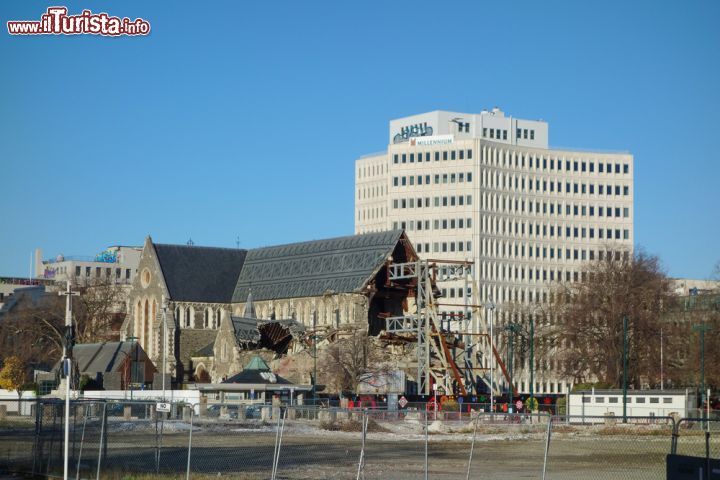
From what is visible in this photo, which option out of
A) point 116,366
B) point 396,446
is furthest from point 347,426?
point 116,366

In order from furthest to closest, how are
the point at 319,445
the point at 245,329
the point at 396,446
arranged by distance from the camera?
1. the point at 245,329
2. the point at 396,446
3. the point at 319,445

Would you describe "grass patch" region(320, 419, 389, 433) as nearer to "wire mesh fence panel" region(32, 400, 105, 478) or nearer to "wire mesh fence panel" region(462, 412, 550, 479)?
"wire mesh fence panel" region(462, 412, 550, 479)

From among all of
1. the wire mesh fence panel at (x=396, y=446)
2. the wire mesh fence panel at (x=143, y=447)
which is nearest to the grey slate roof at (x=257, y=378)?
the wire mesh fence panel at (x=396, y=446)

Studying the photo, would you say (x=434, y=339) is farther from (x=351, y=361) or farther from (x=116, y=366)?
(x=116, y=366)

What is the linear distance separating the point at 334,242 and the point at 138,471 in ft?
297

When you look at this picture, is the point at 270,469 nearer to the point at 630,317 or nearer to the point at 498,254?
the point at 630,317

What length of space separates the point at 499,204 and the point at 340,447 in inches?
4433

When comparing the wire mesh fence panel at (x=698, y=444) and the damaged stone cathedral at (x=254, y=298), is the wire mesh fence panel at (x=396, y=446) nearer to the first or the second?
the wire mesh fence panel at (x=698, y=444)

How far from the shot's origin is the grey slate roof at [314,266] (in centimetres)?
11731

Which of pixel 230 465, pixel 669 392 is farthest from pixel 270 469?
pixel 669 392

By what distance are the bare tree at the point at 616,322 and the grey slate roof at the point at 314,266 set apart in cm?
1819

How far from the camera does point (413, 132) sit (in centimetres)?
17212

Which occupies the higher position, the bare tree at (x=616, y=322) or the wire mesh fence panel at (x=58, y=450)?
the bare tree at (x=616, y=322)

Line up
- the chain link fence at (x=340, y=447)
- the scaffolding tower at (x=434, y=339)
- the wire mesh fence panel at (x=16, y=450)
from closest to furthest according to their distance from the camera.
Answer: the chain link fence at (x=340, y=447)
the wire mesh fence panel at (x=16, y=450)
the scaffolding tower at (x=434, y=339)
